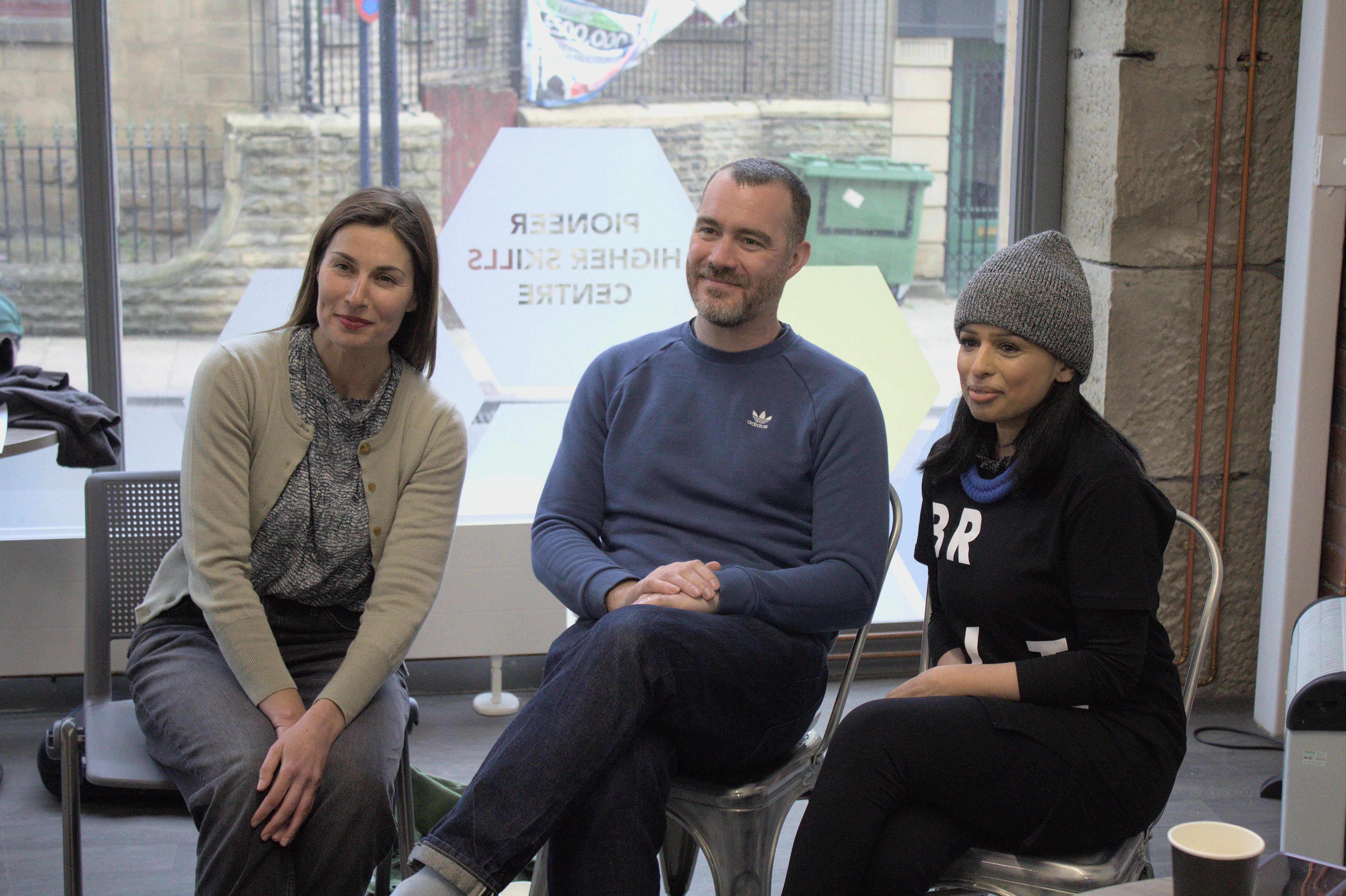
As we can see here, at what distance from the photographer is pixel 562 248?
10.1ft

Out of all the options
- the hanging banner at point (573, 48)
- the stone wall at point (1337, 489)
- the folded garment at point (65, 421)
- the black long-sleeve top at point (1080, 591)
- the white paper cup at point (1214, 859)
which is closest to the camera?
the white paper cup at point (1214, 859)

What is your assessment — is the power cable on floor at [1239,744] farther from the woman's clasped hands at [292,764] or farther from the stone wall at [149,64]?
the stone wall at [149,64]

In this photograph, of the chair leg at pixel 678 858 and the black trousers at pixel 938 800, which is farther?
the chair leg at pixel 678 858

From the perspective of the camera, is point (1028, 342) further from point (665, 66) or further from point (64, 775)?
point (665, 66)

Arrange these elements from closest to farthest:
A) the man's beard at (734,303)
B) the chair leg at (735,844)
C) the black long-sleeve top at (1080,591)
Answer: the black long-sleeve top at (1080,591) < the chair leg at (735,844) < the man's beard at (734,303)

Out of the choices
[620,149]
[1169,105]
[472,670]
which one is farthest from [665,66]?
[472,670]

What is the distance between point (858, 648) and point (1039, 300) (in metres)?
0.65

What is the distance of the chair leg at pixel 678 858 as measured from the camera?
6.57 ft

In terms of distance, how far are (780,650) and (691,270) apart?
2.11ft

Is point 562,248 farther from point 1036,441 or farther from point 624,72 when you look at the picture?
point 1036,441

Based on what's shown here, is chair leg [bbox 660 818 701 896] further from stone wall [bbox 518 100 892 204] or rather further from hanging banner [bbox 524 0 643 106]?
hanging banner [bbox 524 0 643 106]

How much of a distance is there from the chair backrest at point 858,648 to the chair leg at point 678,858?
0.31 m

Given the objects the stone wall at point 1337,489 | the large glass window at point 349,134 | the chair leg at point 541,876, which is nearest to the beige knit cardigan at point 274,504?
the chair leg at point 541,876

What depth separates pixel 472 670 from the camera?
3215 mm
